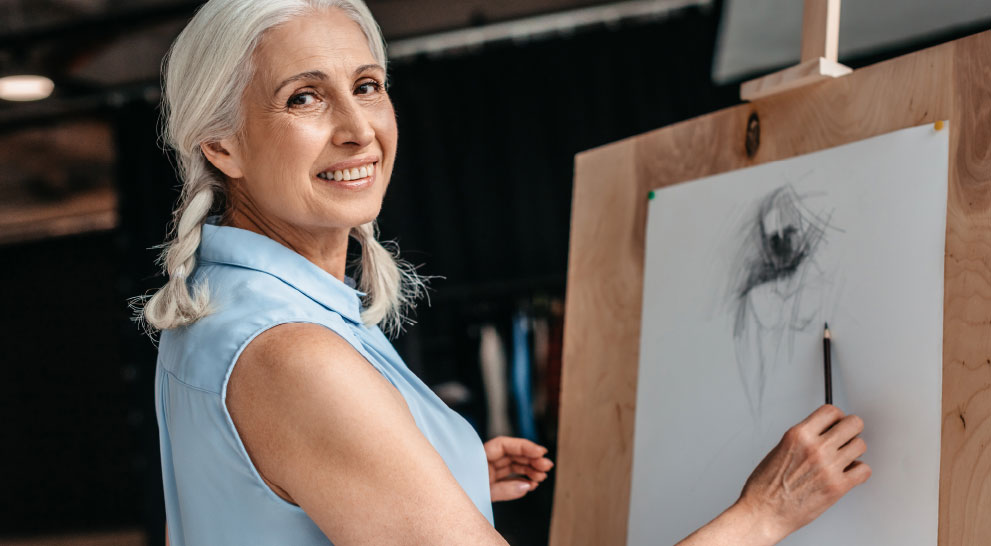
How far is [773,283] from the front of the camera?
1.21m

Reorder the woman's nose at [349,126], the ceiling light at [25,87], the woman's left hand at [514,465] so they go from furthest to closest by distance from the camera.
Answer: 1. the ceiling light at [25,87]
2. the woman's left hand at [514,465]
3. the woman's nose at [349,126]

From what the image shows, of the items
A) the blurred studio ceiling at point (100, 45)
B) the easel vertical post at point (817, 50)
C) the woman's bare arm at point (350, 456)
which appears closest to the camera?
the woman's bare arm at point (350, 456)

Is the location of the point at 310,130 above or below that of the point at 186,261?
above

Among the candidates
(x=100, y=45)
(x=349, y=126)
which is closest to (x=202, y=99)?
(x=349, y=126)

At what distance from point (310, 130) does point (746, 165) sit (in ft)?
2.20

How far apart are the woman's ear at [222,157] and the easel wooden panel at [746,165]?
70cm

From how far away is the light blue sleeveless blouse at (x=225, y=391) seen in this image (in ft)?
2.91

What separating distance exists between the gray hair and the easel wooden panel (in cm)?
57

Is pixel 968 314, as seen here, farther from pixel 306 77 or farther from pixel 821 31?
pixel 306 77

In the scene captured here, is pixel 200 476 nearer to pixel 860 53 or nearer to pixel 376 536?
pixel 376 536

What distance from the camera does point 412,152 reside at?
14.4 feet

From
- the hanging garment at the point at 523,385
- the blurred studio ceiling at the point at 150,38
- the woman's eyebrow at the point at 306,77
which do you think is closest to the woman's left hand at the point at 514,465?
the woman's eyebrow at the point at 306,77

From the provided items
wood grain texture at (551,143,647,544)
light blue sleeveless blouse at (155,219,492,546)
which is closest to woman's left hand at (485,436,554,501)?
wood grain texture at (551,143,647,544)

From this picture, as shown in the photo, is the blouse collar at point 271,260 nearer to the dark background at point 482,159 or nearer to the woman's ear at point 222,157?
the woman's ear at point 222,157
